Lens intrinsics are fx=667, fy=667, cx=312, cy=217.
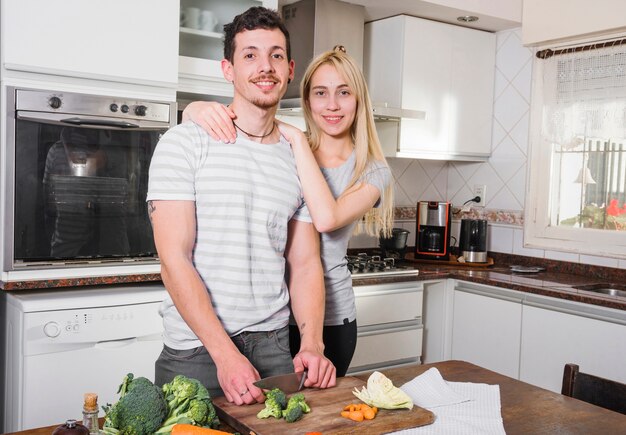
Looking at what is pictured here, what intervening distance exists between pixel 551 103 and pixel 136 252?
2.33 meters

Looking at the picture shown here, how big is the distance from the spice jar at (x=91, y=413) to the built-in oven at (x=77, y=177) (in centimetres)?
148

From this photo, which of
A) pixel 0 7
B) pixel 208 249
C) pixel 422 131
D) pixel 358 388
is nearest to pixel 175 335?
pixel 208 249

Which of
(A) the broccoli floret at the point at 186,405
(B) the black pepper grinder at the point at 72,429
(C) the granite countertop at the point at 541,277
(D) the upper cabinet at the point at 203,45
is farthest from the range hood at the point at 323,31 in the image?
(B) the black pepper grinder at the point at 72,429

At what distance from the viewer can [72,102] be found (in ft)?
8.17

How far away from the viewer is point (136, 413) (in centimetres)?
106

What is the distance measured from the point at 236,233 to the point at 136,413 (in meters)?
0.54

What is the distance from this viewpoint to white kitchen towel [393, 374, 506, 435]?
1.29m

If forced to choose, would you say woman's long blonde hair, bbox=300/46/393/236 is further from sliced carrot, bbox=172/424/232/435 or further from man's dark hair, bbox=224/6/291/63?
sliced carrot, bbox=172/424/232/435

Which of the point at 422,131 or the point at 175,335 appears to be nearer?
the point at 175,335

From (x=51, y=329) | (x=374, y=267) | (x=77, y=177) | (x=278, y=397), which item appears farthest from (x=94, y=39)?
(x=278, y=397)

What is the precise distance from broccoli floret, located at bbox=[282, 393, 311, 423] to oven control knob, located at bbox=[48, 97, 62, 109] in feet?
5.38

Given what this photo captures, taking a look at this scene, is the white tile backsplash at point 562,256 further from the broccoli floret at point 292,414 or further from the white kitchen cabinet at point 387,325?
the broccoli floret at point 292,414

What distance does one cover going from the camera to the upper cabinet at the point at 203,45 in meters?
2.86

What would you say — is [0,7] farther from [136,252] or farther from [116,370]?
[116,370]
